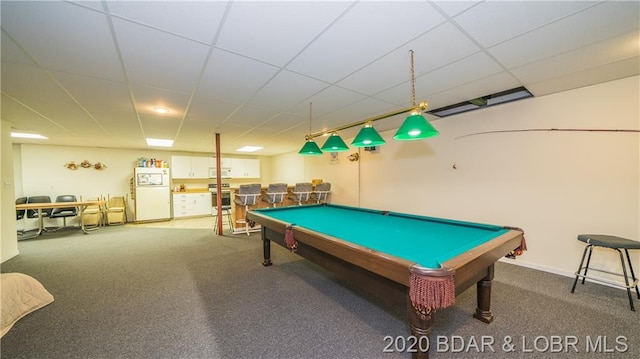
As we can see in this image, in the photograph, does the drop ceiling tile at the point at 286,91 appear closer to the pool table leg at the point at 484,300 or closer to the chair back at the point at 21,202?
the pool table leg at the point at 484,300

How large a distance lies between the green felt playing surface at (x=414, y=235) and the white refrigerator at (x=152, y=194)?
6.44m

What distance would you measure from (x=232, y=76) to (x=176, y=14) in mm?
873

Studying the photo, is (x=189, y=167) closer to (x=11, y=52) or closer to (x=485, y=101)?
(x=11, y=52)

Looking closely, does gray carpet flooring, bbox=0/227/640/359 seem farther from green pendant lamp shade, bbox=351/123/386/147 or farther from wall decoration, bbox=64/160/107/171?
wall decoration, bbox=64/160/107/171

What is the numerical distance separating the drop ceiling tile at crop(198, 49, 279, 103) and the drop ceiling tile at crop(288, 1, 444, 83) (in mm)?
359

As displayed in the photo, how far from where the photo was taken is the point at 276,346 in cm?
166

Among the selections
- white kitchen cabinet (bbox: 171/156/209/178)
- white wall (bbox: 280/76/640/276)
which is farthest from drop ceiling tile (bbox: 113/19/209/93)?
white kitchen cabinet (bbox: 171/156/209/178)

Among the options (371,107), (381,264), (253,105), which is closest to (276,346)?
(381,264)

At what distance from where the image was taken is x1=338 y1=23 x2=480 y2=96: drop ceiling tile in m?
1.70

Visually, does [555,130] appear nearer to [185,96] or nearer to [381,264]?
[381,264]

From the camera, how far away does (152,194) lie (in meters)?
6.71

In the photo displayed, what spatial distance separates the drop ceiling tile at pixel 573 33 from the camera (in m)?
1.44

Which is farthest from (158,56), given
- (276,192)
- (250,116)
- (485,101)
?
(485,101)

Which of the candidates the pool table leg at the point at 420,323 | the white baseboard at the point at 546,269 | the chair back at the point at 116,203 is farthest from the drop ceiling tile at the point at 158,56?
the chair back at the point at 116,203
